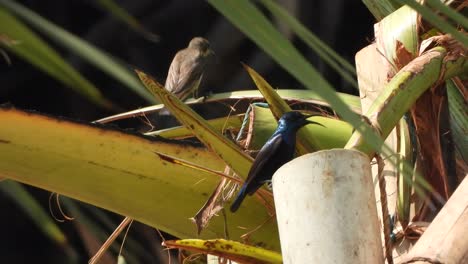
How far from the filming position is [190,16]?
4773mm

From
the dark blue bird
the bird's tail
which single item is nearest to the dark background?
the dark blue bird

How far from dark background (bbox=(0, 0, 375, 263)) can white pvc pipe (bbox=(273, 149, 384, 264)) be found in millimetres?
2923

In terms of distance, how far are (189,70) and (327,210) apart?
4.58 m

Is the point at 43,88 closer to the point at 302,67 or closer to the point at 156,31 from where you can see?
the point at 156,31

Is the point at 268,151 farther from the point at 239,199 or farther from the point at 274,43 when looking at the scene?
the point at 274,43

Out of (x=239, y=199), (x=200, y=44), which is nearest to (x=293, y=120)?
(x=239, y=199)

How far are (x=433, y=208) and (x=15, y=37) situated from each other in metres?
1.15

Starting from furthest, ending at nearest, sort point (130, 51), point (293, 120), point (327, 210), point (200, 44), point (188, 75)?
point (188, 75)
point (200, 44)
point (130, 51)
point (293, 120)
point (327, 210)

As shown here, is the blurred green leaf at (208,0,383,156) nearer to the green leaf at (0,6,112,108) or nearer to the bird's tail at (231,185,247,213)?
the green leaf at (0,6,112,108)

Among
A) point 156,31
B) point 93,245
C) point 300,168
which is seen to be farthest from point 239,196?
point 156,31

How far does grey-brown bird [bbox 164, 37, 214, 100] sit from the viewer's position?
559cm

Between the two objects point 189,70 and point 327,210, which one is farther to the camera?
point 189,70

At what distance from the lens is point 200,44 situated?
A: 5.62 metres

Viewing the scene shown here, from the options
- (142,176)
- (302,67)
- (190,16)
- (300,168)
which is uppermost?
(302,67)
